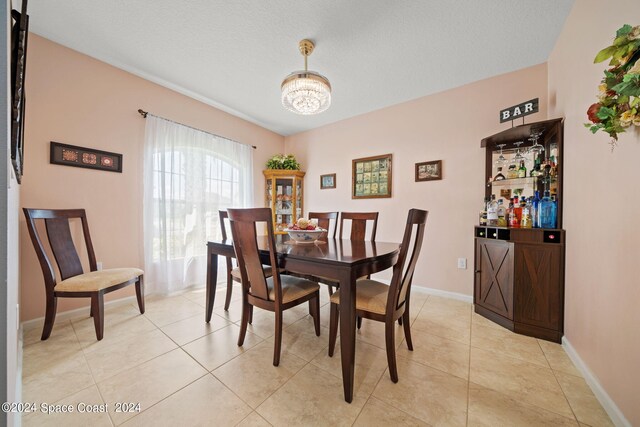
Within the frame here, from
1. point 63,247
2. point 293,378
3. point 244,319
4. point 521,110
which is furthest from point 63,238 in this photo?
point 521,110

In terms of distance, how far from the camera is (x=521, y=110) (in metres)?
2.10

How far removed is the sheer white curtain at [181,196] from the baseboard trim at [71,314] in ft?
0.84

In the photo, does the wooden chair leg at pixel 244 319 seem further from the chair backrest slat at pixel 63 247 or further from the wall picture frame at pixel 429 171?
the wall picture frame at pixel 429 171

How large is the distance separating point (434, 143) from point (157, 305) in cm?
381

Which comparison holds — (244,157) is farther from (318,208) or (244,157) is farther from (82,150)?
(82,150)

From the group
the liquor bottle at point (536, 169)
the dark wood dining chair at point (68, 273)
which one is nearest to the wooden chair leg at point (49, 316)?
the dark wood dining chair at point (68, 273)

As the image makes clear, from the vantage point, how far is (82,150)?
2217 mm

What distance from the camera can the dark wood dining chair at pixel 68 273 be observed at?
176cm

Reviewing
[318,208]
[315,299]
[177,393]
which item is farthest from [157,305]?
[318,208]

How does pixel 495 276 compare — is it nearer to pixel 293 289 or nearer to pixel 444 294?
pixel 444 294

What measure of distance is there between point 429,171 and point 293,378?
272 centimetres

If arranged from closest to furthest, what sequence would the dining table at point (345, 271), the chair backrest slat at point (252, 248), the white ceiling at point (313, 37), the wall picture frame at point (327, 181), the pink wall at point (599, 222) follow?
the pink wall at point (599, 222)
the dining table at point (345, 271)
the chair backrest slat at point (252, 248)
the white ceiling at point (313, 37)
the wall picture frame at point (327, 181)

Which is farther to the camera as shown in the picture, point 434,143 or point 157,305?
point 434,143

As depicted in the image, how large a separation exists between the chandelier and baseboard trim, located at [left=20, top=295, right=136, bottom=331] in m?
2.73
